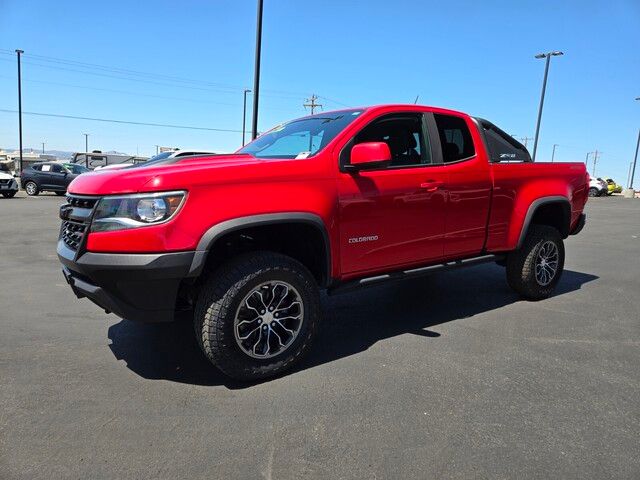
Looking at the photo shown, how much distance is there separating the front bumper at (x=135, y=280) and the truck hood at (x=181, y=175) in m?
0.41

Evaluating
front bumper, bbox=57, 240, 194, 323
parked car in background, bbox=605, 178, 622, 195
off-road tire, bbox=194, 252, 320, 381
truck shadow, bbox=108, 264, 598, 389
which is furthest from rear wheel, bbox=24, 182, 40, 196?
parked car in background, bbox=605, 178, 622, 195

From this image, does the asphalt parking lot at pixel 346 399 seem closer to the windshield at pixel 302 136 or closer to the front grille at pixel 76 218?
the front grille at pixel 76 218

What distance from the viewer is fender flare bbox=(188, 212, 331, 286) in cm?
289

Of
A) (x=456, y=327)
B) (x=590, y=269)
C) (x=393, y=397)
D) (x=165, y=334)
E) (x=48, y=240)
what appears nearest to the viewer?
(x=393, y=397)

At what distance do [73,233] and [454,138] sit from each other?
3392 mm

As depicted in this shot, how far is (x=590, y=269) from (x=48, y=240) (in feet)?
31.4

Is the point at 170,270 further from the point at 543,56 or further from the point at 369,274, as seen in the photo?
the point at 543,56

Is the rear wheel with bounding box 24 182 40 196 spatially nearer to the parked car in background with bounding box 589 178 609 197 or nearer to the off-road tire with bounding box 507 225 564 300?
the off-road tire with bounding box 507 225 564 300

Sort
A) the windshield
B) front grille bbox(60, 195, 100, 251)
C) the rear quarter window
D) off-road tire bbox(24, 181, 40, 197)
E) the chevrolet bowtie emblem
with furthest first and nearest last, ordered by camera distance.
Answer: off-road tire bbox(24, 181, 40, 197) < the rear quarter window < the windshield < the chevrolet bowtie emblem < front grille bbox(60, 195, 100, 251)

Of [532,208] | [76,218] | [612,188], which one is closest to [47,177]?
[76,218]

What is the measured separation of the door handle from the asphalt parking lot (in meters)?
1.29

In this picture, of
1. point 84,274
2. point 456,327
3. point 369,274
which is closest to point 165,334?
point 84,274

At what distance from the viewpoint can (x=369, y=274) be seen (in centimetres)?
383

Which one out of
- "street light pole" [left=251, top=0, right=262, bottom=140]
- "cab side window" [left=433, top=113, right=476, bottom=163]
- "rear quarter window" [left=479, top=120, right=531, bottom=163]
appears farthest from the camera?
"street light pole" [left=251, top=0, right=262, bottom=140]
